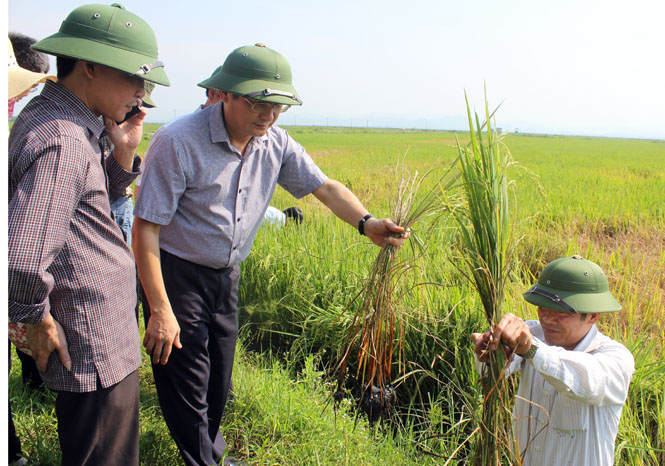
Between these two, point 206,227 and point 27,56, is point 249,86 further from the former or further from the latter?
point 27,56

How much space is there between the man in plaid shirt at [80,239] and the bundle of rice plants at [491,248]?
3.16 feet

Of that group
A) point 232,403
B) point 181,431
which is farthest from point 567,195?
point 181,431

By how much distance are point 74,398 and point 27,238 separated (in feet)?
1.80

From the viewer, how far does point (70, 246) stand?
4.52 feet

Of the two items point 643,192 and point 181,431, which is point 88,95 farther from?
point 643,192

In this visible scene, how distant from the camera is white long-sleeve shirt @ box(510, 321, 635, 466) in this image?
149 cm

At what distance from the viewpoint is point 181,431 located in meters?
2.08

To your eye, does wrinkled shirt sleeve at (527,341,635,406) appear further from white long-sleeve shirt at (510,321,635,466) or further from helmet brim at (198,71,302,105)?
helmet brim at (198,71,302,105)

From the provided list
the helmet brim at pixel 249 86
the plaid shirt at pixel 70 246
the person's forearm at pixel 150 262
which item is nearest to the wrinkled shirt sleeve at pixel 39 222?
the plaid shirt at pixel 70 246

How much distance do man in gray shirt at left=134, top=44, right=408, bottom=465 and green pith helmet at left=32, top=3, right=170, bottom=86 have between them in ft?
1.35

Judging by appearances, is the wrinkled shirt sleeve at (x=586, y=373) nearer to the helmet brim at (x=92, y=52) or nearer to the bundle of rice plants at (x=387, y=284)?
the bundle of rice plants at (x=387, y=284)

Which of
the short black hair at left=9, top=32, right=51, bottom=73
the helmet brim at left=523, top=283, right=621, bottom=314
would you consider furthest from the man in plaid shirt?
the short black hair at left=9, top=32, right=51, bottom=73

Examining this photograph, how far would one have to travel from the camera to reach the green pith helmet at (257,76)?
1.88 metres

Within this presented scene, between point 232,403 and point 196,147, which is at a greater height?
point 196,147
